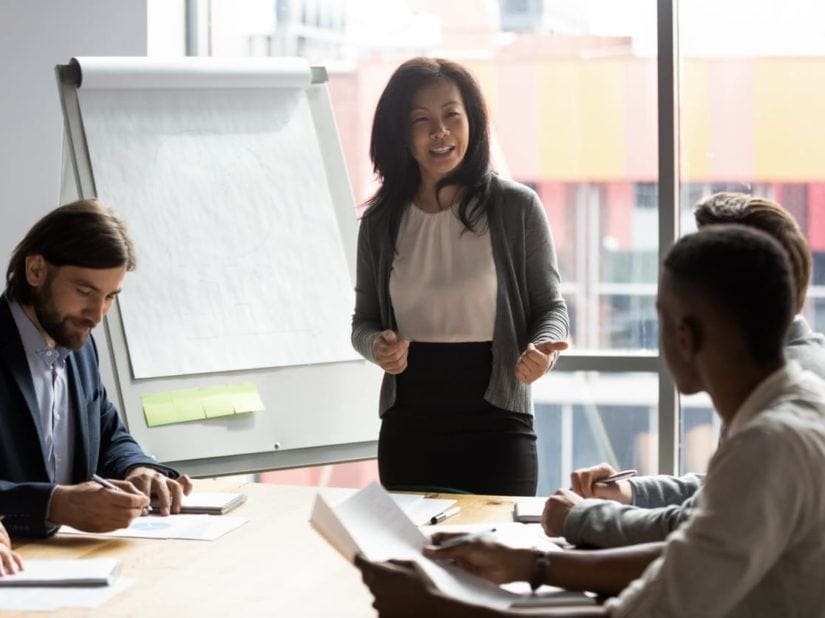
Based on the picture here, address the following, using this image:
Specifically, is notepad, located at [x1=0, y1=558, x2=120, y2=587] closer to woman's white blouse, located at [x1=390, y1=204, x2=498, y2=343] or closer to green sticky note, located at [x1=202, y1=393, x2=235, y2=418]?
woman's white blouse, located at [x1=390, y1=204, x2=498, y2=343]

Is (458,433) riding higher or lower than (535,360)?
lower

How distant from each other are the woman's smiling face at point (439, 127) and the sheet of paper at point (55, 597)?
144cm

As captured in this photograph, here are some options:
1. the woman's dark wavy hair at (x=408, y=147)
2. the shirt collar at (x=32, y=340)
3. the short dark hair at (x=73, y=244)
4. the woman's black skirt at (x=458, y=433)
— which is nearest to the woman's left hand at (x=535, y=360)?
the woman's black skirt at (x=458, y=433)

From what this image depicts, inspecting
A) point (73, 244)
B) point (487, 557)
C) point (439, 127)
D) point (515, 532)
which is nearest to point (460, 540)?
point (487, 557)

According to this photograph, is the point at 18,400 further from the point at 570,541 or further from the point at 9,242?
the point at 9,242

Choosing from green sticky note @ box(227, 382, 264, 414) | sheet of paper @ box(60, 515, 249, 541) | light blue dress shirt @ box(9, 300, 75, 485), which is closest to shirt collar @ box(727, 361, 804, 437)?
sheet of paper @ box(60, 515, 249, 541)

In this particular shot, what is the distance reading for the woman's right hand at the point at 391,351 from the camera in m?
2.71

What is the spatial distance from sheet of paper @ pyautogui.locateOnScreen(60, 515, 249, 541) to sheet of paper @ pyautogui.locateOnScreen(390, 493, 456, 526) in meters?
0.32

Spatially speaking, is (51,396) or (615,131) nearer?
(51,396)

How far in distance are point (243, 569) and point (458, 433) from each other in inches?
38.7

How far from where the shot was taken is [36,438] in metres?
2.23

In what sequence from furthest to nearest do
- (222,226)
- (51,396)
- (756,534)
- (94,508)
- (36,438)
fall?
(222,226) < (51,396) < (36,438) < (94,508) < (756,534)

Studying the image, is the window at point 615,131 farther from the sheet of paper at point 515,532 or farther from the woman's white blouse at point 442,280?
the sheet of paper at point 515,532

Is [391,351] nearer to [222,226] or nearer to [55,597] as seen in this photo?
[222,226]
